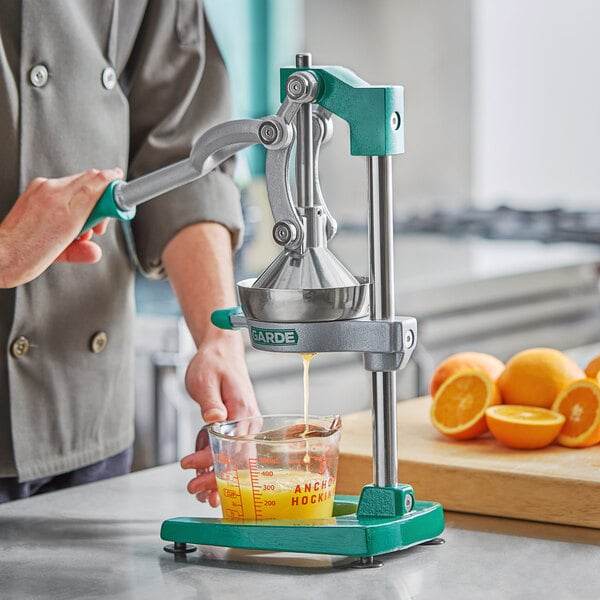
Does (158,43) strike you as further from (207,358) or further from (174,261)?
(207,358)

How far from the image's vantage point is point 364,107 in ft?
3.02

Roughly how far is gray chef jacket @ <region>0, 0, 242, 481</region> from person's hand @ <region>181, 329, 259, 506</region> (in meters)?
0.21

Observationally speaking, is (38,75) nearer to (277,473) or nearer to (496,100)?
(277,473)

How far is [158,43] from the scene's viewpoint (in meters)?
1.46

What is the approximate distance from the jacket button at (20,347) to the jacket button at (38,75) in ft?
0.90

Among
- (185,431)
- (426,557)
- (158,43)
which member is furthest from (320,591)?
(185,431)

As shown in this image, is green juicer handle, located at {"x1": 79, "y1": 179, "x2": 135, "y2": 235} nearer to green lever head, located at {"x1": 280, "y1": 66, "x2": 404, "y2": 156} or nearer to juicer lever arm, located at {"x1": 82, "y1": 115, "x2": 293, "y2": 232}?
juicer lever arm, located at {"x1": 82, "y1": 115, "x2": 293, "y2": 232}

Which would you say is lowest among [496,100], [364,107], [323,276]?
[323,276]

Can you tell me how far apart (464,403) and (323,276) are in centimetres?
42

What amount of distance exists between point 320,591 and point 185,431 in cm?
163

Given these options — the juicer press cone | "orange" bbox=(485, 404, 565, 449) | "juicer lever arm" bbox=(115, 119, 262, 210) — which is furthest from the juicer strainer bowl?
"orange" bbox=(485, 404, 565, 449)

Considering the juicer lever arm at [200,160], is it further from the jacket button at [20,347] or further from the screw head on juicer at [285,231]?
the jacket button at [20,347]

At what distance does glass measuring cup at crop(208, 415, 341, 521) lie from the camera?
99 centimetres

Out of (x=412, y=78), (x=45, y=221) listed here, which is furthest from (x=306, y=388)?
(x=412, y=78)
